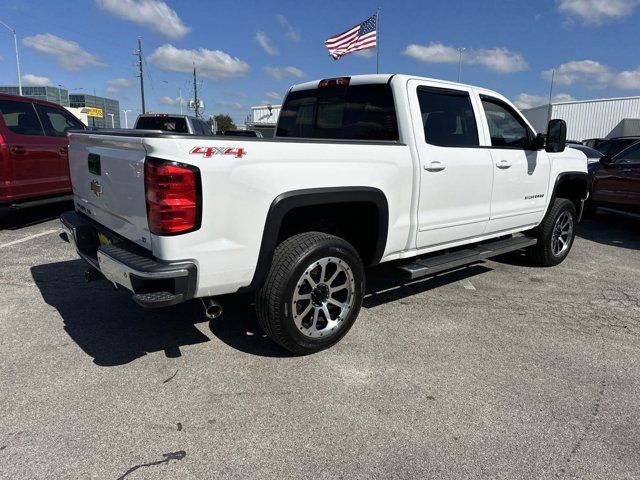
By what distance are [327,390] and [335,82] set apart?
279 cm

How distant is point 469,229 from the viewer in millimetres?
4367

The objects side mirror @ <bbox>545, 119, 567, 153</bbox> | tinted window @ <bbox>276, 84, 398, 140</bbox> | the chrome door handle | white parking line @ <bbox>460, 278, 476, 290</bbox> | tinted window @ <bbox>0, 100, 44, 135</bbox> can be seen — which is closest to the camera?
the chrome door handle

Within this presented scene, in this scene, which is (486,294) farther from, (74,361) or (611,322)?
(74,361)

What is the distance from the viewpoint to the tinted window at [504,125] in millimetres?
4578

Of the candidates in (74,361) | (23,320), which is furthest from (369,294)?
(23,320)

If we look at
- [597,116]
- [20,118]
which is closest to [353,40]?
[20,118]

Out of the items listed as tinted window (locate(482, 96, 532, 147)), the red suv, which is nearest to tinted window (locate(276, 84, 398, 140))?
tinted window (locate(482, 96, 532, 147))

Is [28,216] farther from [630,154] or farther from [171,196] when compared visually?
[630,154]

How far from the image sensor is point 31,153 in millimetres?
6785

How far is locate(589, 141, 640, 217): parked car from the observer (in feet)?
24.4

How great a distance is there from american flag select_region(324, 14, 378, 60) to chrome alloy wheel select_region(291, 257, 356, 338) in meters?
13.9

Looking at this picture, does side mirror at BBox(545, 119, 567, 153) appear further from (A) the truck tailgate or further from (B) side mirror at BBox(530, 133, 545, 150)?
(A) the truck tailgate

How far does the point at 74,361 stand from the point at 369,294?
103 inches

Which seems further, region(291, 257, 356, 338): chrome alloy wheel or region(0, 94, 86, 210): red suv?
region(0, 94, 86, 210): red suv
